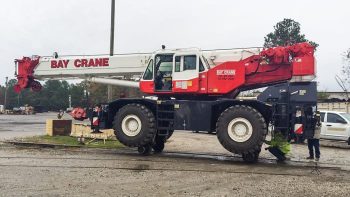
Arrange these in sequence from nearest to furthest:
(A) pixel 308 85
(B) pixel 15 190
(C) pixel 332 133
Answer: (B) pixel 15 190, (A) pixel 308 85, (C) pixel 332 133

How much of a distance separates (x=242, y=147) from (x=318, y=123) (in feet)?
9.21

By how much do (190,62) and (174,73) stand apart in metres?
0.62

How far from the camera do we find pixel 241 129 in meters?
12.0

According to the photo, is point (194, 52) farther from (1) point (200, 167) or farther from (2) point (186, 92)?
(1) point (200, 167)

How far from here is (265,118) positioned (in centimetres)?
1269

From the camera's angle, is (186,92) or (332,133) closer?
(186,92)

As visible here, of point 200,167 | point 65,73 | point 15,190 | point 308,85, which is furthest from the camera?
point 65,73

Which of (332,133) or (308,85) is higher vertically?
(308,85)

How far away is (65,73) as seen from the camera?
15.5 meters

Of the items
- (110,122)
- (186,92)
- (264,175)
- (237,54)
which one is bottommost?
(264,175)

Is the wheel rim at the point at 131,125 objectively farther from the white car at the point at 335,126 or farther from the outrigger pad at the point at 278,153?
the white car at the point at 335,126

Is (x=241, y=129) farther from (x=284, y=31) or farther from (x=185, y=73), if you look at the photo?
(x=284, y=31)

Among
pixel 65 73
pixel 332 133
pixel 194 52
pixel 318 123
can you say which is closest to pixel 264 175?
pixel 318 123

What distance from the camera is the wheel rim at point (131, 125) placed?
13.3 m
